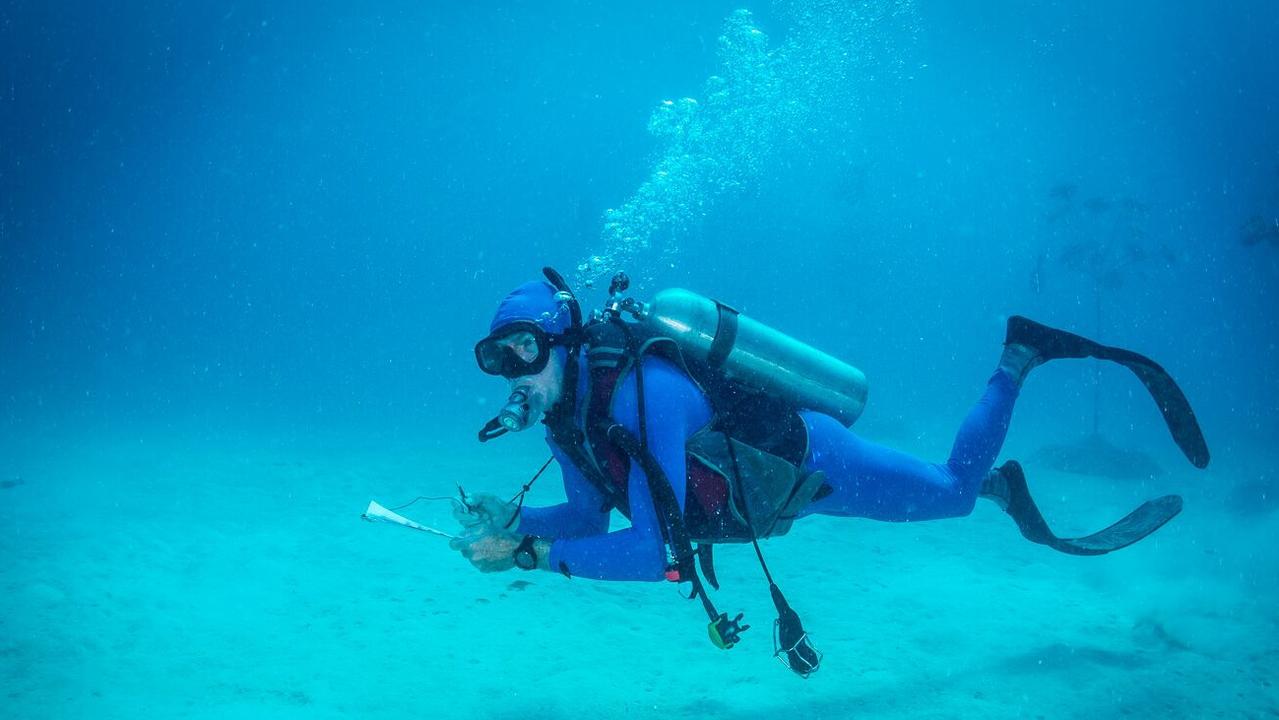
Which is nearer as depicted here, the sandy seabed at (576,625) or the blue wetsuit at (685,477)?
the blue wetsuit at (685,477)

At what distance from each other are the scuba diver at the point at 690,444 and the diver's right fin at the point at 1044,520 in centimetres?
3

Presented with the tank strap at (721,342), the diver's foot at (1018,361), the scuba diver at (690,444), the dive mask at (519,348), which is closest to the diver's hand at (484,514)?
A: the scuba diver at (690,444)

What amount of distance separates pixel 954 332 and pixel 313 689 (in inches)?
6845

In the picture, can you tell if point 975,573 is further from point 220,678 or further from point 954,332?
point 954,332

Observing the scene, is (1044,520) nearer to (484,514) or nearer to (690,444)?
(690,444)

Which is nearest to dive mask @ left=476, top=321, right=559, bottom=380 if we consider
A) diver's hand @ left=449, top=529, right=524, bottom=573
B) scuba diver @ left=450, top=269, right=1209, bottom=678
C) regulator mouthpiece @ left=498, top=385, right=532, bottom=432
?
scuba diver @ left=450, top=269, right=1209, bottom=678

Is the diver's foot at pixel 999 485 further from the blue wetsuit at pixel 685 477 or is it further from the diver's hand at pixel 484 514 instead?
the diver's hand at pixel 484 514

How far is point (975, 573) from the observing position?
9227 millimetres

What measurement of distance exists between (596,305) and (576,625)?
4049 millimetres

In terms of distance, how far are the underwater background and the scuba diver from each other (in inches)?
101

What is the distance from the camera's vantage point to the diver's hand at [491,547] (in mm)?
2648

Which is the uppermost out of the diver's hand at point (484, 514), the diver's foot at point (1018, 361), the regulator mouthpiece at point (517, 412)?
the diver's foot at point (1018, 361)

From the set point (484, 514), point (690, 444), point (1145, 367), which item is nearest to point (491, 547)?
point (484, 514)

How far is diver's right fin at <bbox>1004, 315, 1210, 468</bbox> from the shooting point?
397cm
